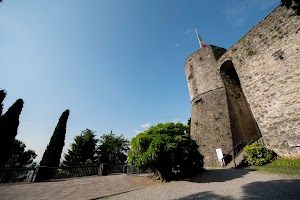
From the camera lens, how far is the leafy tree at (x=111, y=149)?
29922 millimetres

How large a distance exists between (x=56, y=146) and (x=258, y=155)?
58.1ft

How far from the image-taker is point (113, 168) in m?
14.9

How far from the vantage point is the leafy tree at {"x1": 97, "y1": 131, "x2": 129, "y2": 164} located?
29.9 m

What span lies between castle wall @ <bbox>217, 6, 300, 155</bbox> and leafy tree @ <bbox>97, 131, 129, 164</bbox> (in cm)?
2485

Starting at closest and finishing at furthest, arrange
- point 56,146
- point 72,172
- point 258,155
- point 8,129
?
point 258,155 < point 72,172 < point 8,129 < point 56,146

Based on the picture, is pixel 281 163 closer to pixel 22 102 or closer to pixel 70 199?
pixel 70 199

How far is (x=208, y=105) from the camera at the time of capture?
56.4ft

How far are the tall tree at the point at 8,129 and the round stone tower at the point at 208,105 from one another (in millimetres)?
18140

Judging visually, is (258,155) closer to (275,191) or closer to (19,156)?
(275,191)

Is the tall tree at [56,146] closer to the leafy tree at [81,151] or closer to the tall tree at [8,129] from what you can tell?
the tall tree at [8,129]

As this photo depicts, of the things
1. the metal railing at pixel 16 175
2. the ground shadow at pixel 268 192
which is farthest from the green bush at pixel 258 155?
the metal railing at pixel 16 175

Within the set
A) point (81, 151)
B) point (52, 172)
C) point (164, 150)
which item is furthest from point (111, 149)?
point (164, 150)

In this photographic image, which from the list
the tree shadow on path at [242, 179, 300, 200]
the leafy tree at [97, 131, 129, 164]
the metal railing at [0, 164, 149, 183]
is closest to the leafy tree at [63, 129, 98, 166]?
the leafy tree at [97, 131, 129, 164]

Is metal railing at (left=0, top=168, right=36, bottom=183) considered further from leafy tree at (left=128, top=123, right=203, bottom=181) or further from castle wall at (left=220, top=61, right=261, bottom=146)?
castle wall at (left=220, top=61, right=261, bottom=146)
